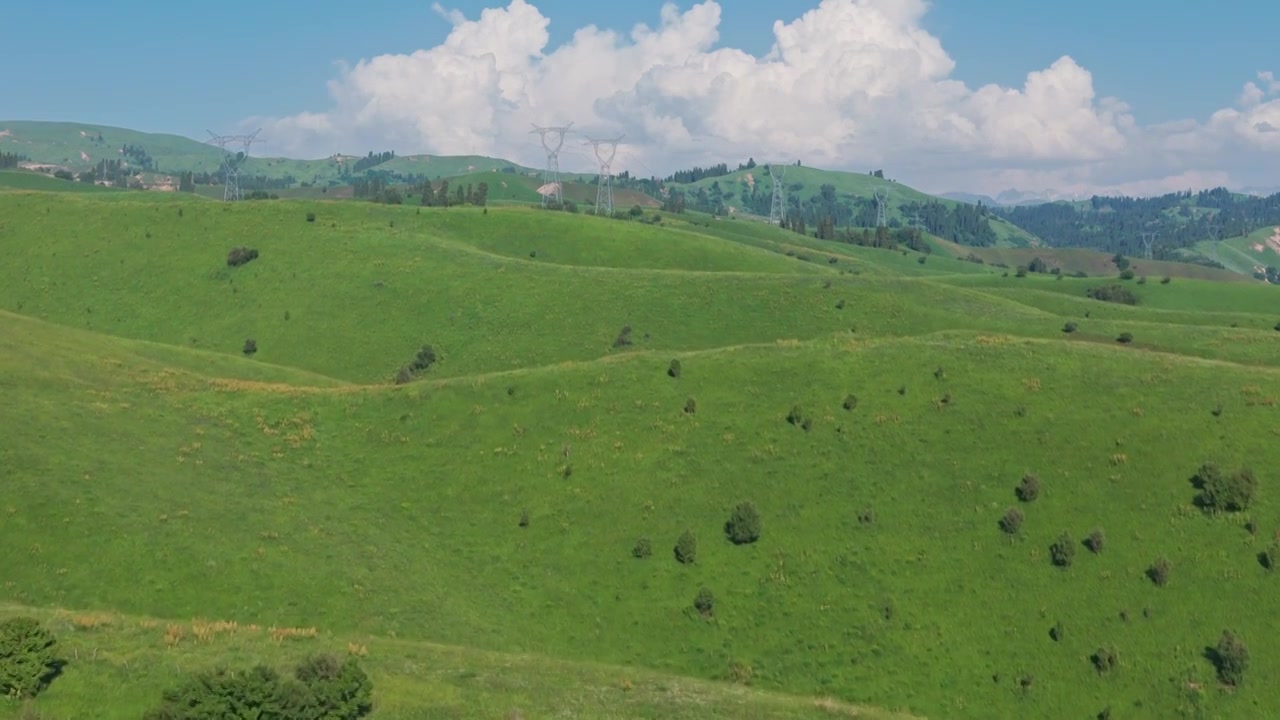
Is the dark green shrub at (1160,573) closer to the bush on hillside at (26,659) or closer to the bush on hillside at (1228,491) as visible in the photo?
the bush on hillside at (1228,491)

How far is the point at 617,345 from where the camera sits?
12594 cm

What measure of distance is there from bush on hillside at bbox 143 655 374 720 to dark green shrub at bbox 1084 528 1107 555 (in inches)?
1808

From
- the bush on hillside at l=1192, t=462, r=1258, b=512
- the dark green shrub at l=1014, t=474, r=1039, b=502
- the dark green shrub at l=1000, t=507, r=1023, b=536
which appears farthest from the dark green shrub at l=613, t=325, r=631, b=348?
the bush on hillside at l=1192, t=462, r=1258, b=512

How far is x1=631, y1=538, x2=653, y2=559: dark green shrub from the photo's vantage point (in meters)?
63.0

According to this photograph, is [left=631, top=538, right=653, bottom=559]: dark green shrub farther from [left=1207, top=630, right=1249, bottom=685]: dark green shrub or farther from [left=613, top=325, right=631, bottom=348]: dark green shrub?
[left=613, top=325, right=631, bottom=348]: dark green shrub

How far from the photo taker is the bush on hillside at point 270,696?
104 ft

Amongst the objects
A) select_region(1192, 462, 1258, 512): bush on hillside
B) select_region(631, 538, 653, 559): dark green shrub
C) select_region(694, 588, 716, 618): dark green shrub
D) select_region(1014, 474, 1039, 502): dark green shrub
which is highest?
select_region(1192, 462, 1258, 512): bush on hillside

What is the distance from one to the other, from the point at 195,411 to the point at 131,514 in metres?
21.6

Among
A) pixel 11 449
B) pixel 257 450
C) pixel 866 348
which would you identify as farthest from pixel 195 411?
pixel 866 348

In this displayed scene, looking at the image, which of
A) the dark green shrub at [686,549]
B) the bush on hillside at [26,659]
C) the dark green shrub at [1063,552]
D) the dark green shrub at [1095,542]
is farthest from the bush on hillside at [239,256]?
the dark green shrub at [1095,542]

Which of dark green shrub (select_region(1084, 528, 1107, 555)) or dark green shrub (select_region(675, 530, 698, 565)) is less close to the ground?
dark green shrub (select_region(1084, 528, 1107, 555))

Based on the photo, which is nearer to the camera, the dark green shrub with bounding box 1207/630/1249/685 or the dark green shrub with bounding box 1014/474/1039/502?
the dark green shrub with bounding box 1207/630/1249/685

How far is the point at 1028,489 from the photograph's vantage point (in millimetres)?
64062

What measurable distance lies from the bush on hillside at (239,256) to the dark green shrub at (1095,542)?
468 ft
